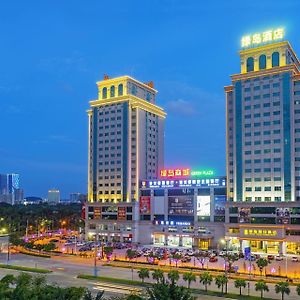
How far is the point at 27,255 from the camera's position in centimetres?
8588

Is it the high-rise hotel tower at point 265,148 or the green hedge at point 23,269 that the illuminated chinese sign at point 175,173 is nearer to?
the high-rise hotel tower at point 265,148

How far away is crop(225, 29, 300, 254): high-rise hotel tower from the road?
33.7m

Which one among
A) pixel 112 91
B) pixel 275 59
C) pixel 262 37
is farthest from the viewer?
pixel 112 91

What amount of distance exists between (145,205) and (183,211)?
1082cm

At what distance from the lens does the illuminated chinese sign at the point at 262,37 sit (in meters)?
94.5

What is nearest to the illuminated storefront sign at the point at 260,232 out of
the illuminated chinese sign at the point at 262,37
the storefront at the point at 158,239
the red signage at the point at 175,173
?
the red signage at the point at 175,173

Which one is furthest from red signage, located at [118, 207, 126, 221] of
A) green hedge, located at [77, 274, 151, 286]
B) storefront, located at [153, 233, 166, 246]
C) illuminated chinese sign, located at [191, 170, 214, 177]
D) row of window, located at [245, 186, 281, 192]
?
green hedge, located at [77, 274, 151, 286]

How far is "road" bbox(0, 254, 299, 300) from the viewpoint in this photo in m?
50.5

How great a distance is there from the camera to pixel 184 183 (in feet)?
333

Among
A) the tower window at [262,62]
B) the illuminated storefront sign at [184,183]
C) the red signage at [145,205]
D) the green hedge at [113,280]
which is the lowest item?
the green hedge at [113,280]

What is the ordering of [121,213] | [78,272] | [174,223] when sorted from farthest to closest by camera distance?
[121,213]
[174,223]
[78,272]

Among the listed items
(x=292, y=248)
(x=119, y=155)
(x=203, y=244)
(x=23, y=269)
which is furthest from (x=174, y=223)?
(x=23, y=269)

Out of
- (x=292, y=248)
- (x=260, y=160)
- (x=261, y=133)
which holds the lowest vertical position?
(x=292, y=248)

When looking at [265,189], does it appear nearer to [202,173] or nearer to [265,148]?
[265,148]
